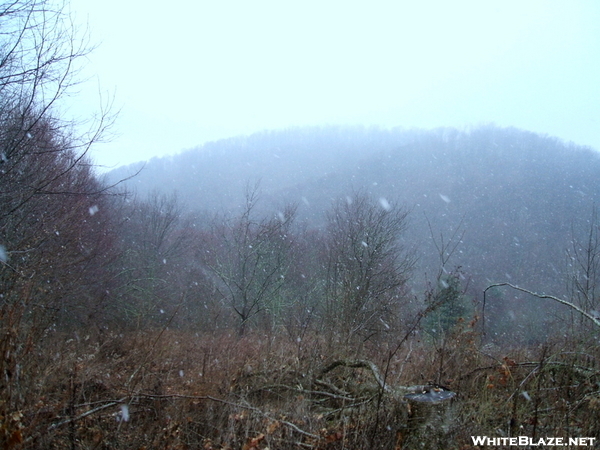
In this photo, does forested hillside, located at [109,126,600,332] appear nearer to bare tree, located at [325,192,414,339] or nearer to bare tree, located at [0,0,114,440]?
bare tree, located at [325,192,414,339]

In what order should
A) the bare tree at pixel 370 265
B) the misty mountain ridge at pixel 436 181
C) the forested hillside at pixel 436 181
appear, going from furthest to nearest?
the misty mountain ridge at pixel 436 181, the forested hillside at pixel 436 181, the bare tree at pixel 370 265

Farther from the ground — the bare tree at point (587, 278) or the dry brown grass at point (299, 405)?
the bare tree at point (587, 278)

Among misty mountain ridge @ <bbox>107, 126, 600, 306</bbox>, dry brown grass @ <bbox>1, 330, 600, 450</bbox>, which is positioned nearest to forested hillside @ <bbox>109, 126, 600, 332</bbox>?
misty mountain ridge @ <bbox>107, 126, 600, 306</bbox>

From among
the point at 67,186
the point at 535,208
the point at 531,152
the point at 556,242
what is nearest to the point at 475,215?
the point at 535,208

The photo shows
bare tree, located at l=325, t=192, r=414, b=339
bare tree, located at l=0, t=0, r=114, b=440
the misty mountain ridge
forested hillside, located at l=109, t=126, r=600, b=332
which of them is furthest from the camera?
the misty mountain ridge

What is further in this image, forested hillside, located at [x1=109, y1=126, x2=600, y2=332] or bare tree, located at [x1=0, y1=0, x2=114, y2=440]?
forested hillside, located at [x1=109, y1=126, x2=600, y2=332]

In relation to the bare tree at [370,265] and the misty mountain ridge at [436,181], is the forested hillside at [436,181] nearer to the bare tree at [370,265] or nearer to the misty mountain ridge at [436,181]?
the misty mountain ridge at [436,181]

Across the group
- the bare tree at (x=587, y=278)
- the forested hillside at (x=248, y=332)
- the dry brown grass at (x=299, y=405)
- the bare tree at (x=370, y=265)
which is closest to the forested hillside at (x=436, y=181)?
the forested hillside at (x=248, y=332)

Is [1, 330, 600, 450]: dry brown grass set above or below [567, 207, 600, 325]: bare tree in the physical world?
below

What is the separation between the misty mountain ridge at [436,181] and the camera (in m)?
61.5

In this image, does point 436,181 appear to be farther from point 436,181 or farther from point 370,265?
point 370,265

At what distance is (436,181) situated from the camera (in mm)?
92125

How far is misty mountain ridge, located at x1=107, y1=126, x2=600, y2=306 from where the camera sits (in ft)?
202

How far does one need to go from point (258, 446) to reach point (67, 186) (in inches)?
393
